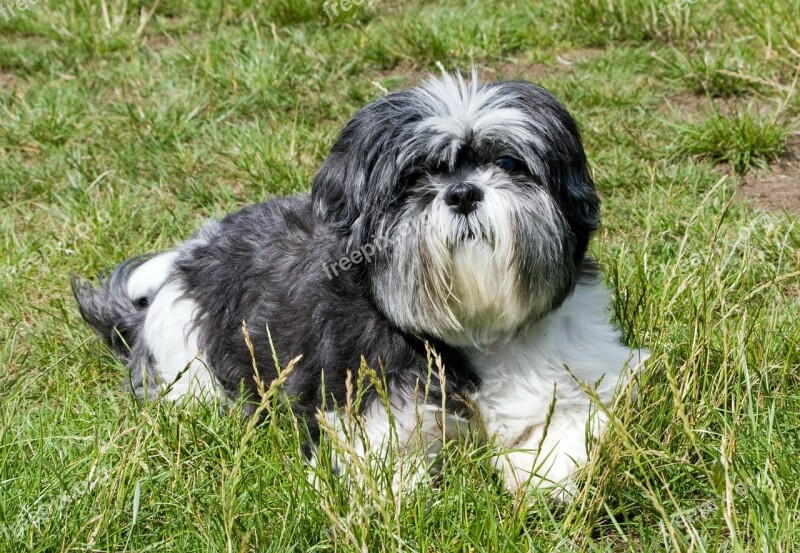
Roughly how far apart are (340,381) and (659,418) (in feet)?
3.42

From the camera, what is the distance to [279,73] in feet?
21.7

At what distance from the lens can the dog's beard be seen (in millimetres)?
3084

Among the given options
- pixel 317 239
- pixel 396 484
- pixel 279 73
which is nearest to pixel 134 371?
pixel 317 239

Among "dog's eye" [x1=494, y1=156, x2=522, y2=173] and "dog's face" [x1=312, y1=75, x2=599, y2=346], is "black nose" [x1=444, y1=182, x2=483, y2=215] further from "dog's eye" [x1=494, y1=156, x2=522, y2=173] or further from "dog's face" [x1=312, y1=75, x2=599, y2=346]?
"dog's eye" [x1=494, y1=156, x2=522, y2=173]

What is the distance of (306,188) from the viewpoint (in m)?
5.54

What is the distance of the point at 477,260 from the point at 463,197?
0.65 ft

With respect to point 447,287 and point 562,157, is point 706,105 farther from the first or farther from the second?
point 447,287

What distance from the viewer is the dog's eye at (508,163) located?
10.4 feet

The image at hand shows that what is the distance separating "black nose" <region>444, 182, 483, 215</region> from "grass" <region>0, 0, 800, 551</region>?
728 mm

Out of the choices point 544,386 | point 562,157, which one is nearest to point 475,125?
point 562,157

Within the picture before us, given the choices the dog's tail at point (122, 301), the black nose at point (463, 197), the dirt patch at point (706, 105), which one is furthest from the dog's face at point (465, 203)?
the dirt patch at point (706, 105)

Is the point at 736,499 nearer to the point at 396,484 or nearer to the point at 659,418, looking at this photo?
the point at 659,418

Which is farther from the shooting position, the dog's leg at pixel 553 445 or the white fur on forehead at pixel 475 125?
the dog's leg at pixel 553 445

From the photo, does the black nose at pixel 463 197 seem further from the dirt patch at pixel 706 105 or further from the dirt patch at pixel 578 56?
the dirt patch at pixel 578 56
